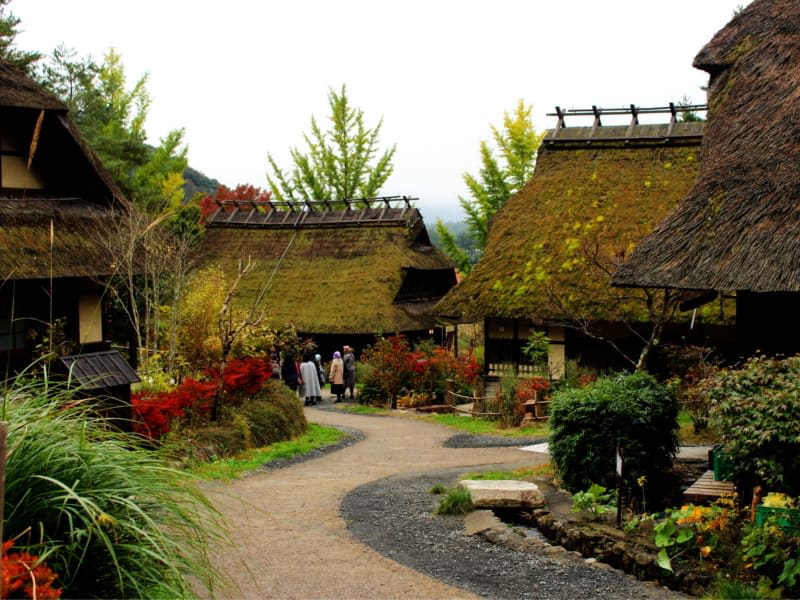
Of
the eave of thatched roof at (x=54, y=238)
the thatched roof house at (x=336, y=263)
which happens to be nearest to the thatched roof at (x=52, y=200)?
the eave of thatched roof at (x=54, y=238)

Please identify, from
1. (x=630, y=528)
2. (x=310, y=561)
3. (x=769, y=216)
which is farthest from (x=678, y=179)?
(x=310, y=561)

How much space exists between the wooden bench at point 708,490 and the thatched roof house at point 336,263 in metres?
20.7

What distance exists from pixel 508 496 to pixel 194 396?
20.0 feet

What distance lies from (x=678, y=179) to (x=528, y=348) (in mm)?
6464

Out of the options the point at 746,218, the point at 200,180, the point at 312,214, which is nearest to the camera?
the point at 746,218

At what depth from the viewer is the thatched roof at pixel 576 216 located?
21.1 metres

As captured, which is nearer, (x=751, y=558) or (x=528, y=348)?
(x=751, y=558)

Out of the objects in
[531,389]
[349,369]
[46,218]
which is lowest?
[531,389]

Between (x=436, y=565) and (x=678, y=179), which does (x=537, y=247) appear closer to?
(x=678, y=179)

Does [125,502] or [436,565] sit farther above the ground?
[125,502]

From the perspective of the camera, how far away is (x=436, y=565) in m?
7.66

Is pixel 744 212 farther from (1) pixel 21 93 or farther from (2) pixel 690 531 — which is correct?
(1) pixel 21 93

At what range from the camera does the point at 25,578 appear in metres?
3.97

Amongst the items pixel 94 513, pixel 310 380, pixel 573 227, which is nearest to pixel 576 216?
pixel 573 227
